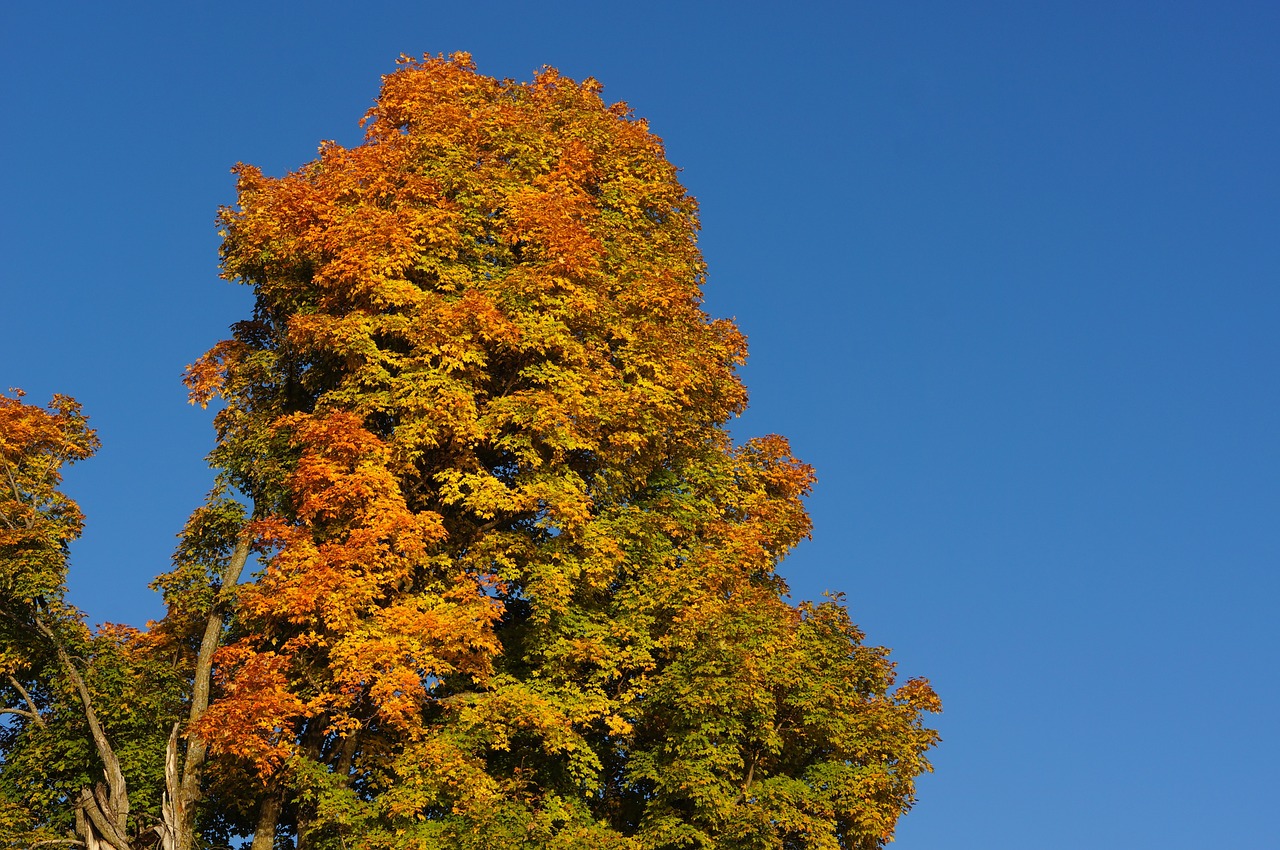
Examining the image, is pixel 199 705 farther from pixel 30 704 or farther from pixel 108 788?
pixel 30 704

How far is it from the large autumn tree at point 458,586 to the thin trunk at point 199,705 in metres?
0.06

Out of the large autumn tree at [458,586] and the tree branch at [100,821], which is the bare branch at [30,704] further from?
the tree branch at [100,821]

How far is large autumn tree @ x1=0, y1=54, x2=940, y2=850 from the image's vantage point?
80.9ft

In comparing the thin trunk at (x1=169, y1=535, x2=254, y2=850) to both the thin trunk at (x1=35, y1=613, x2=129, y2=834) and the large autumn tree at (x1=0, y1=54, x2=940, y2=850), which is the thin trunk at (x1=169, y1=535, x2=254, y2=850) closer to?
the large autumn tree at (x1=0, y1=54, x2=940, y2=850)

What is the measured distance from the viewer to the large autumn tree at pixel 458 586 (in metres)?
24.7

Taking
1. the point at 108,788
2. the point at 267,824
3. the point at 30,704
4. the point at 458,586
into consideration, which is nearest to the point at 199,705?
the point at 108,788

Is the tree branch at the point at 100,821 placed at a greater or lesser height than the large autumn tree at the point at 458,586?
lesser

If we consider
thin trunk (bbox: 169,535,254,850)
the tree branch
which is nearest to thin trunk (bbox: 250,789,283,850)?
thin trunk (bbox: 169,535,254,850)

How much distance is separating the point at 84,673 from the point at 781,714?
1236 centimetres

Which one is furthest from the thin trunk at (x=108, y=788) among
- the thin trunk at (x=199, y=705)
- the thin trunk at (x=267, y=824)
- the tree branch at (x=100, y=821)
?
the thin trunk at (x=267, y=824)

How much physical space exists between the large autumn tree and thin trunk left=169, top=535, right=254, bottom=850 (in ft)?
0.18

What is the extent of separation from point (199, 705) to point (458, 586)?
4848 millimetres

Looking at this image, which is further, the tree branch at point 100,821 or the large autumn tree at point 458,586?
the tree branch at point 100,821

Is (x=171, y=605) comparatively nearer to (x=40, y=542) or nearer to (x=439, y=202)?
(x=40, y=542)
